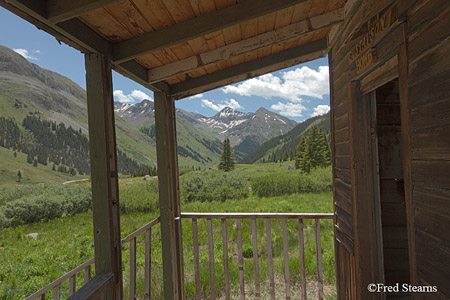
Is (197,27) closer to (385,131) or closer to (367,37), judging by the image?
(367,37)

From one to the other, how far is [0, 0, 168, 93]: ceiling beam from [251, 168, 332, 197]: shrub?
13806 millimetres

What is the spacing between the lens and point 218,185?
1541 centimetres

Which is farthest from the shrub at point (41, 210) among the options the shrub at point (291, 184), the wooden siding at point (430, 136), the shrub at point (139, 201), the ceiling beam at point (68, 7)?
the wooden siding at point (430, 136)

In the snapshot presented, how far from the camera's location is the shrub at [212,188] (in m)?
14.9

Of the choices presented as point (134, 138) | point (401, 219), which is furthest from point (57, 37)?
point (134, 138)

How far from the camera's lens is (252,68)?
240 cm

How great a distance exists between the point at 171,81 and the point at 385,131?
6.87ft

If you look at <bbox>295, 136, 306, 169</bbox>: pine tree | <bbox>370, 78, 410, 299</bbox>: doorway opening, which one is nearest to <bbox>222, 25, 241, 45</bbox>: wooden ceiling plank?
<bbox>370, 78, 410, 299</bbox>: doorway opening

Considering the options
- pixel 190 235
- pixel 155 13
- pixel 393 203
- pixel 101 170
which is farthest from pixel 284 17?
pixel 190 235

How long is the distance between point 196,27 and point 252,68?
1.05 meters

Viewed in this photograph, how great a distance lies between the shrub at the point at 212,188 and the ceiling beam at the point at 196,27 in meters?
13.7

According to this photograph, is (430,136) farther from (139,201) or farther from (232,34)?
(139,201)

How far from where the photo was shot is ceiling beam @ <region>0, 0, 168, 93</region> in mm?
961

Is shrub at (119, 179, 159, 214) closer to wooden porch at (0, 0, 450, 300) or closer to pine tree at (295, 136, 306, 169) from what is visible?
pine tree at (295, 136, 306, 169)
